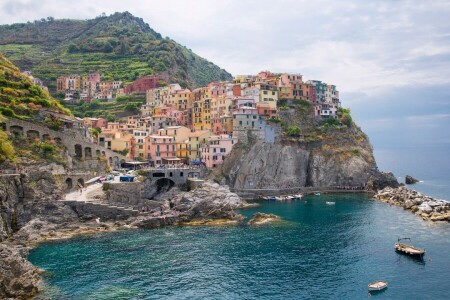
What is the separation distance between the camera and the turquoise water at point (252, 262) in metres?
42.9

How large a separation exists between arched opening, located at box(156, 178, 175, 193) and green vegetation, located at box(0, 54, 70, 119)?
976 inches

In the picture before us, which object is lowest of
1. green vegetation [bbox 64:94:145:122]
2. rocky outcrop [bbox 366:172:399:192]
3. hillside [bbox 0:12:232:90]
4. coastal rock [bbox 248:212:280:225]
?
coastal rock [bbox 248:212:280:225]

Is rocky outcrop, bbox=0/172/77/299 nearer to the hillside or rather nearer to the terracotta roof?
the terracotta roof

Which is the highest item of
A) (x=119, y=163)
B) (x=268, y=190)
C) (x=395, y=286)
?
(x=119, y=163)

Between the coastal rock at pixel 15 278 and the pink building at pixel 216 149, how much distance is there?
58.0 metres

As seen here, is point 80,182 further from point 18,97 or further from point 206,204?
point 18,97

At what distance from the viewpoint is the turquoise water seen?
4294 cm

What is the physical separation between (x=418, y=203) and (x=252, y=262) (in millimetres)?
45927

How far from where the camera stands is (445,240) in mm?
60250

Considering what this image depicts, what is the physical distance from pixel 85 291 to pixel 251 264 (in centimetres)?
1861

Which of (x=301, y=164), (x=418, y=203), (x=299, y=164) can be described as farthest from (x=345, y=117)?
(x=418, y=203)

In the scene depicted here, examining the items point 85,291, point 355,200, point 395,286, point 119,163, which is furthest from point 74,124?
point 395,286

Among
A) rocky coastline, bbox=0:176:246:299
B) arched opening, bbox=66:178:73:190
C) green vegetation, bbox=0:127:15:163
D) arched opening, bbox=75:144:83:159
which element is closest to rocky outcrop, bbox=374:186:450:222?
rocky coastline, bbox=0:176:246:299

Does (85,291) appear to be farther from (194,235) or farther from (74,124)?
(74,124)
